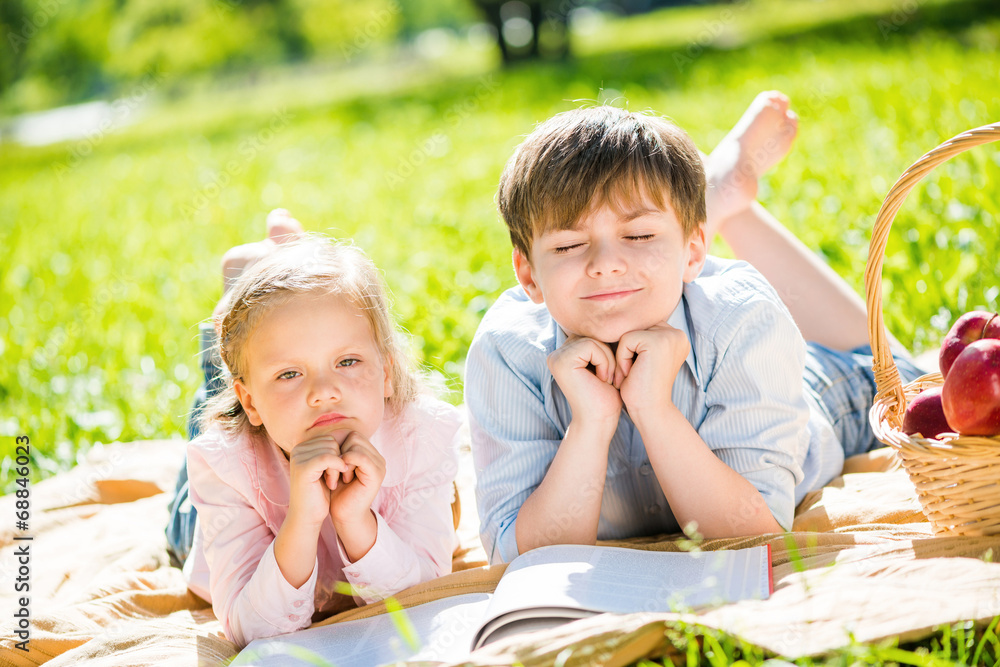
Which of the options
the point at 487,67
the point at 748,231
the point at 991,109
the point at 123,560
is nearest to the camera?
the point at 123,560

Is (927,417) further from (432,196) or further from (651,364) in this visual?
(432,196)

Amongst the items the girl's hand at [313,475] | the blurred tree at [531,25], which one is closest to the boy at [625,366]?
the girl's hand at [313,475]

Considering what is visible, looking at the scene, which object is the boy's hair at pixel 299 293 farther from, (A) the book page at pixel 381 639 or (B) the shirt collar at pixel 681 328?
(A) the book page at pixel 381 639

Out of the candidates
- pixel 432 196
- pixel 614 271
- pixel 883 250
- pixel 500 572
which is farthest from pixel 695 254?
pixel 432 196

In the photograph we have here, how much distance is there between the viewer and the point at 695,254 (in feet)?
7.60

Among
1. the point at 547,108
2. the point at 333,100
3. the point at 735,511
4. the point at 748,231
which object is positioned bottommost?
the point at 735,511

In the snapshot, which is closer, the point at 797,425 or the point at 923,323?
the point at 797,425

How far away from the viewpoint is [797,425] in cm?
226

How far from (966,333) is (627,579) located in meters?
0.98

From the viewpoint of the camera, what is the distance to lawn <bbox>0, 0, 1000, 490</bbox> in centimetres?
451

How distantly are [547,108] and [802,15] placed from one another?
976cm

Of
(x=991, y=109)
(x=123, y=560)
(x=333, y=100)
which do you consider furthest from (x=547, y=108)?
(x=123, y=560)

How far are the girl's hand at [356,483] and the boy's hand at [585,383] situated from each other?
47 cm

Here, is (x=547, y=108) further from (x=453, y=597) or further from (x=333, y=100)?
(x=453, y=597)
